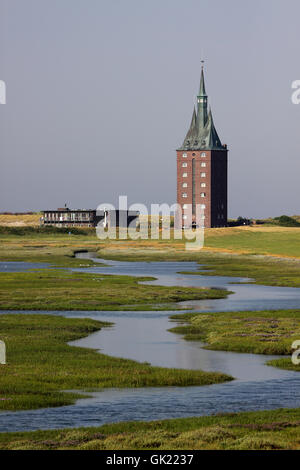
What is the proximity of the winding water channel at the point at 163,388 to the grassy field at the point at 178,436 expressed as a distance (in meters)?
1.32

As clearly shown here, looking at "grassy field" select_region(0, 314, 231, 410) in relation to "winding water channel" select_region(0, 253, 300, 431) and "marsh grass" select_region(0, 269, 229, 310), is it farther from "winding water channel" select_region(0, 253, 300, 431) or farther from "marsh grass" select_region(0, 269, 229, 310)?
"marsh grass" select_region(0, 269, 229, 310)

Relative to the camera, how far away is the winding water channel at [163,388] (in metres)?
33.7

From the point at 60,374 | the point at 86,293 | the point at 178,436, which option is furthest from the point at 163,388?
the point at 86,293

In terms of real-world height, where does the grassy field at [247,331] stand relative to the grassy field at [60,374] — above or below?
below

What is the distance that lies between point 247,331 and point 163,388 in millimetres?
17039

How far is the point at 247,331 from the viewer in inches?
2188

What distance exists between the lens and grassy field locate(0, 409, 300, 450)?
29.2 meters

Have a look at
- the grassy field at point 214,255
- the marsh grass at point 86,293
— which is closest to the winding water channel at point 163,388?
the marsh grass at point 86,293

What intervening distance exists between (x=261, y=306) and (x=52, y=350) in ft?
90.6

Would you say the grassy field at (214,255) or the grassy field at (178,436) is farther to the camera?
the grassy field at (214,255)

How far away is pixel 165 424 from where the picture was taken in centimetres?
3222

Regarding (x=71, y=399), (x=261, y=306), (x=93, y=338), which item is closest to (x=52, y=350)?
(x=93, y=338)

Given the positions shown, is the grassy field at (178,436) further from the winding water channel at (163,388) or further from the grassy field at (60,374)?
the grassy field at (60,374)
